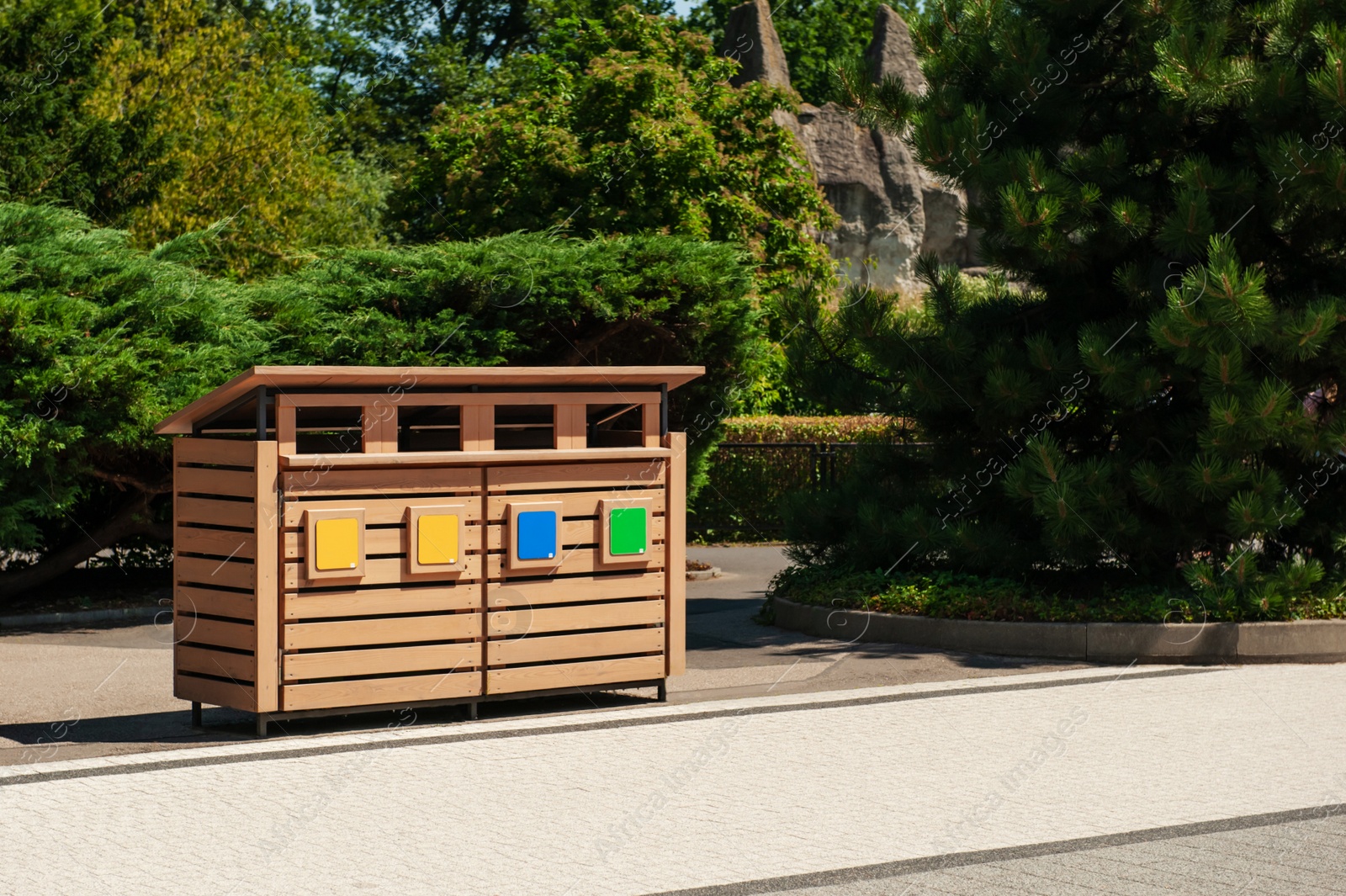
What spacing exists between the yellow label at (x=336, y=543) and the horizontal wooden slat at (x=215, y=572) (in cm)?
39

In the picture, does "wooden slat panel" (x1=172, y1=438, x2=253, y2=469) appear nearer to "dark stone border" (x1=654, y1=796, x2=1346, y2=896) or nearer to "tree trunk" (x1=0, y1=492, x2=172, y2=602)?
"dark stone border" (x1=654, y1=796, x2=1346, y2=896)

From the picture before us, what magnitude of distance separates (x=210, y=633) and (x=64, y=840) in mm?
2666

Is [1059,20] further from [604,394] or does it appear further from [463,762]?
[463,762]

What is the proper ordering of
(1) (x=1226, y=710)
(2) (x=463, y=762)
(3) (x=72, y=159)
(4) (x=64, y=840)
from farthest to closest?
(3) (x=72, y=159) < (1) (x=1226, y=710) < (2) (x=463, y=762) < (4) (x=64, y=840)

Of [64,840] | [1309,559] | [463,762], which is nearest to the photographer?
[64,840]

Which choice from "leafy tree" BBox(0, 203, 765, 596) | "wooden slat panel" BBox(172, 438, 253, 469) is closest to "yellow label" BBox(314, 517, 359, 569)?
"wooden slat panel" BBox(172, 438, 253, 469)

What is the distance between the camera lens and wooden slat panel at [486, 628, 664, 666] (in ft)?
30.7

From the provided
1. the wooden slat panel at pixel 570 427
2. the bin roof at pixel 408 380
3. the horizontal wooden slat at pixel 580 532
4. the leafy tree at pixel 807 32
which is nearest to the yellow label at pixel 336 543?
the bin roof at pixel 408 380

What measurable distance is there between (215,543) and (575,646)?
225 centimetres

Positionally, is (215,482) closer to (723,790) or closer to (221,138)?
(723,790)

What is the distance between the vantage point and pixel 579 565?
31.6 feet

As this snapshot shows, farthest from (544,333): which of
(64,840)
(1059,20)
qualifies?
(64,840)

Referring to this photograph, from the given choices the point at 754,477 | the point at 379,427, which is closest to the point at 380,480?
the point at 379,427

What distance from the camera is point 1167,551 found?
41.9 ft
